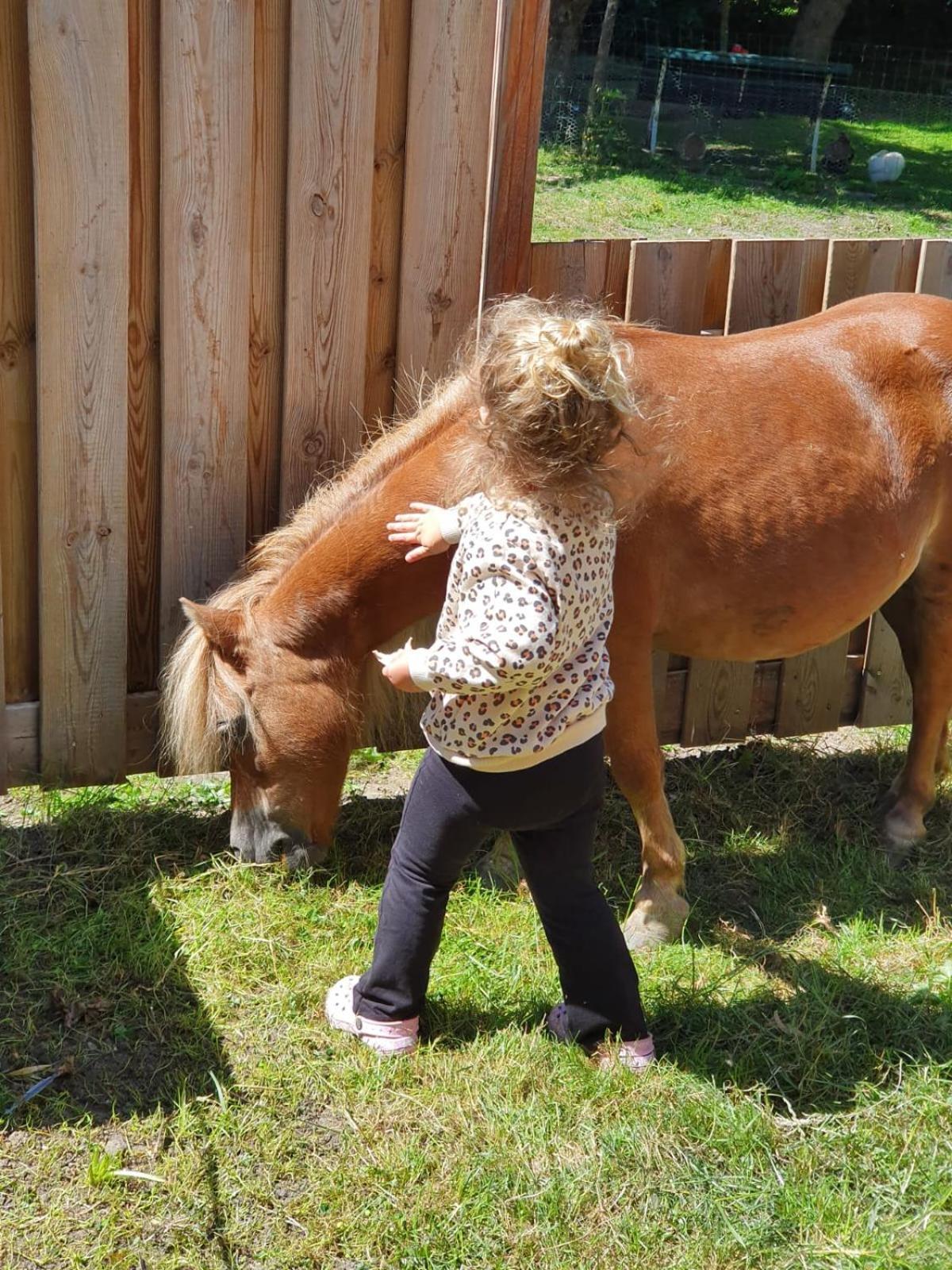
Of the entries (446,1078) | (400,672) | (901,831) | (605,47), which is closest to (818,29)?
(605,47)

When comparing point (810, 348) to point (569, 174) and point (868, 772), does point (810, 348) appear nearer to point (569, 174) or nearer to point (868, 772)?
point (868, 772)

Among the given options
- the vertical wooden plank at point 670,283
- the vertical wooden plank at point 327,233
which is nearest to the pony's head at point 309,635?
the vertical wooden plank at point 327,233

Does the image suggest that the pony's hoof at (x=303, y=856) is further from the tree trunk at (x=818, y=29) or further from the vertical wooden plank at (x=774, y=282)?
the tree trunk at (x=818, y=29)

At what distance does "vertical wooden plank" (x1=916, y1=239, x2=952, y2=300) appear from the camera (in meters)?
4.94

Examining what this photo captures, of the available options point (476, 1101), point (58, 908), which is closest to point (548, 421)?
point (476, 1101)

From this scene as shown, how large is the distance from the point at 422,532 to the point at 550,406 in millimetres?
568

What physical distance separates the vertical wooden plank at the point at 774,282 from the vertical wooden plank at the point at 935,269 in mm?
449

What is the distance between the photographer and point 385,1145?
9.52 ft

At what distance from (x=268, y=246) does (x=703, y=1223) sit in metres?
2.87

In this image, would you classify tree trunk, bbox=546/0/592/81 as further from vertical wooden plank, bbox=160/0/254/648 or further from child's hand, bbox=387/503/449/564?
child's hand, bbox=387/503/449/564

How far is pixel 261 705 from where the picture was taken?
362 centimetres

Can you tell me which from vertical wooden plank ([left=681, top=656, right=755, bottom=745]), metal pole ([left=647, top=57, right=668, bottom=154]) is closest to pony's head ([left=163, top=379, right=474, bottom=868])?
vertical wooden plank ([left=681, top=656, right=755, bottom=745])

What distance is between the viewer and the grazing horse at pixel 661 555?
3615 millimetres

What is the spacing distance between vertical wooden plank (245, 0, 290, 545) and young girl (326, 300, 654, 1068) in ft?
3.27
